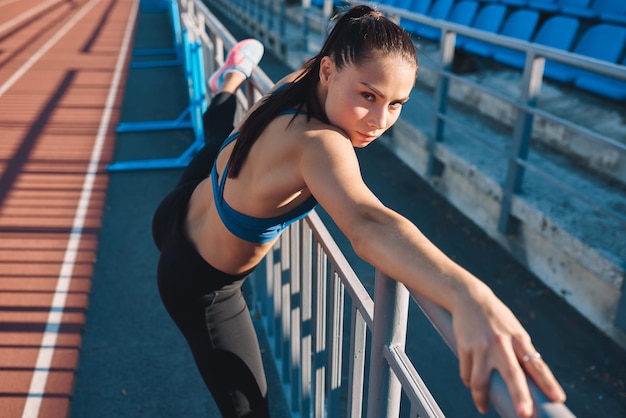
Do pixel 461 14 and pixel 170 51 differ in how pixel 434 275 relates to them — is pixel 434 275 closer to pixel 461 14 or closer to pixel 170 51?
pixel 461 14

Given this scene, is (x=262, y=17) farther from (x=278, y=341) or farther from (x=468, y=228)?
(x=278, y=341)

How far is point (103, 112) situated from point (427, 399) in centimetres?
852

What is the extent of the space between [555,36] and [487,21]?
55.9 inches

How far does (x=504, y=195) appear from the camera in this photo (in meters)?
4.72

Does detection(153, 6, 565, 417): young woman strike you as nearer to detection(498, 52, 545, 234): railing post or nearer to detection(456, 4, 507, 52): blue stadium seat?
detection(498, 52, 545, 234): railing post

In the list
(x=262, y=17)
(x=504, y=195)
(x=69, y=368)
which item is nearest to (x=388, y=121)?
(x=69, y=368)

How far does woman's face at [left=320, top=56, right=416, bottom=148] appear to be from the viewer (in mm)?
1479

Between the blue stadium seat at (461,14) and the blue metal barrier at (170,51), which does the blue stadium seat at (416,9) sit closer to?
the blue stadium seat at (461,14)

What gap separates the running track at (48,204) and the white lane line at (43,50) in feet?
0.11

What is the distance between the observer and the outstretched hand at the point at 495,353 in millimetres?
811

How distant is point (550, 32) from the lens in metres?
7.05

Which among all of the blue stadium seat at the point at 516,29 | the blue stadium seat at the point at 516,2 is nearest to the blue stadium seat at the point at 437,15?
the blue stadium seat at the point at 516,2

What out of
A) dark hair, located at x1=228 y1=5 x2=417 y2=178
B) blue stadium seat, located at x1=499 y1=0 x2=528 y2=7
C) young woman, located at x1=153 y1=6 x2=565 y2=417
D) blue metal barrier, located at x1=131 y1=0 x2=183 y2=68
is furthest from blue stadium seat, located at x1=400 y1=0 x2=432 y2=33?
dark hair, located at x1=228 y1=5 x2=417 y2=178

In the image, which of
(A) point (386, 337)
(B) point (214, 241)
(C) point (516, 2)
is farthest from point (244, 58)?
(C) point (516, 2)
